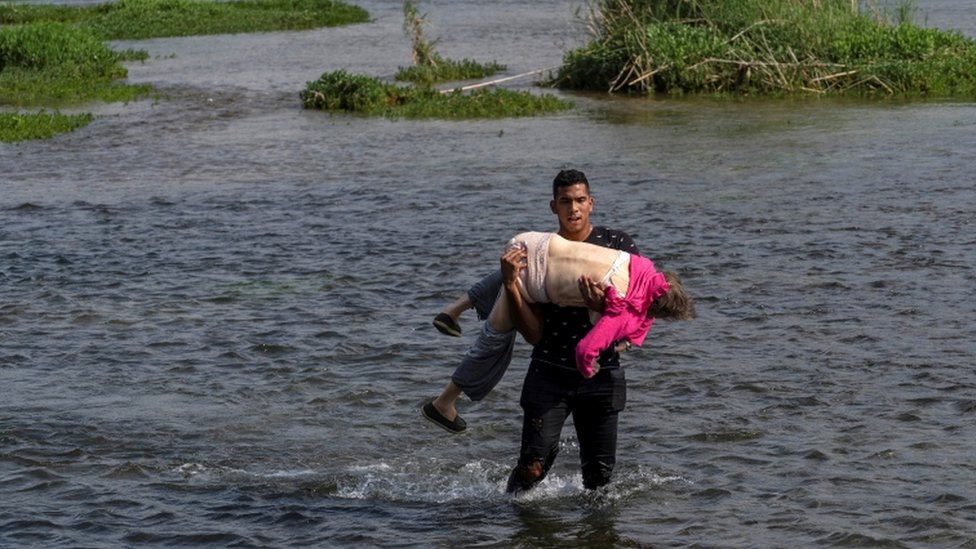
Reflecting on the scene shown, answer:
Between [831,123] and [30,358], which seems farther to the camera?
[831,123]

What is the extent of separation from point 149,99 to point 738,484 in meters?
21.9

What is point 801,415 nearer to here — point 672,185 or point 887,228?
point 887,228

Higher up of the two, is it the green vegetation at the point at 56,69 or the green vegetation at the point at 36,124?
the green vegetation at the point at 56,69

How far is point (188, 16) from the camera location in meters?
46.0

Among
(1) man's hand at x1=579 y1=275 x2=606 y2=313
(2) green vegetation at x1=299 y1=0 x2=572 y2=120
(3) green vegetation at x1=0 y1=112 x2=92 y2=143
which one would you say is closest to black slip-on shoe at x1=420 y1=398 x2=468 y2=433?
(1) man's hand at x1=579 y1=275 x2=606 y2=313

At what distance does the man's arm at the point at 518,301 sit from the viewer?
680 cm

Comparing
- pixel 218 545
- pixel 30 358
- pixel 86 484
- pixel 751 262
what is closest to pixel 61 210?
pixel 30 358

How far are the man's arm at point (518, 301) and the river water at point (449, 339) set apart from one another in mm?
1371

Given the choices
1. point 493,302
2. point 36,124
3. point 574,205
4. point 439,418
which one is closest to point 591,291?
point 574,205

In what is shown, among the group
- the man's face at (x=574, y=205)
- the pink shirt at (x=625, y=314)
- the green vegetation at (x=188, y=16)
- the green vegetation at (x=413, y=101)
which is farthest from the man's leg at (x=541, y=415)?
the green vegetation at (x=188, y=16)

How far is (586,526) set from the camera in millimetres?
8039

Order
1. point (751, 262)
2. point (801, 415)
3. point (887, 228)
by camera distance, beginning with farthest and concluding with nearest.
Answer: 1. point (887, 228)
2. point (751, 262)
3. point (801, 415)

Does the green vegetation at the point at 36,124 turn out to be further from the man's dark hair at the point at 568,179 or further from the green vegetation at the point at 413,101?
the man's dark hair at the point at 568,179

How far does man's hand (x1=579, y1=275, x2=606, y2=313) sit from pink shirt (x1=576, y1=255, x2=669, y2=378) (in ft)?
0.13
